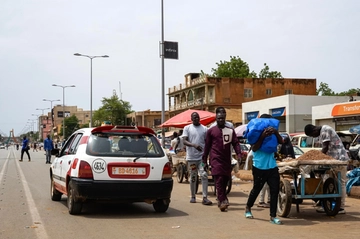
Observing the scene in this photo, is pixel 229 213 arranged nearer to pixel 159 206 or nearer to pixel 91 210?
pixel 159 206

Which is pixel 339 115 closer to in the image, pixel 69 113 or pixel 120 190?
pixel 120 190

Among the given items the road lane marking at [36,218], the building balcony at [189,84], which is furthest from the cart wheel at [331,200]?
the building balcony at [189,84]

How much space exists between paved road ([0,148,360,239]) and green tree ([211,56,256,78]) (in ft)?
230

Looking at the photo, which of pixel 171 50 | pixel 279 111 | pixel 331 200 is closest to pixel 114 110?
pixel 279 111

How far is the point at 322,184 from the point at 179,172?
301 inches

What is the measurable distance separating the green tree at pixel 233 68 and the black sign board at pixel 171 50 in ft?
181

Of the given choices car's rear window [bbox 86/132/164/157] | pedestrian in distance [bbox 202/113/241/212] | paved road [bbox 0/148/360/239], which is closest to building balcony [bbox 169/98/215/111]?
paved road [bbox 0/148/360/239]

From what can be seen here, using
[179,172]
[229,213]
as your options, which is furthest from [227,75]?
[229,213]

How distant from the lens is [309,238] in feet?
22.2

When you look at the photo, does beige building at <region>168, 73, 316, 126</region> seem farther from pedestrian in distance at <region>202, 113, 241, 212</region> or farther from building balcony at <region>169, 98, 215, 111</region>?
pedestrian in distance at <region>202, 113, 241, 212</region>

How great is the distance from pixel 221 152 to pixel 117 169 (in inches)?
80.1

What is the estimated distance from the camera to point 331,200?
8711 mm

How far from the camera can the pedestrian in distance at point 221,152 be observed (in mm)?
9172

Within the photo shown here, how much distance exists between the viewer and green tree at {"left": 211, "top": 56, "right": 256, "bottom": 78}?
80.4 m
